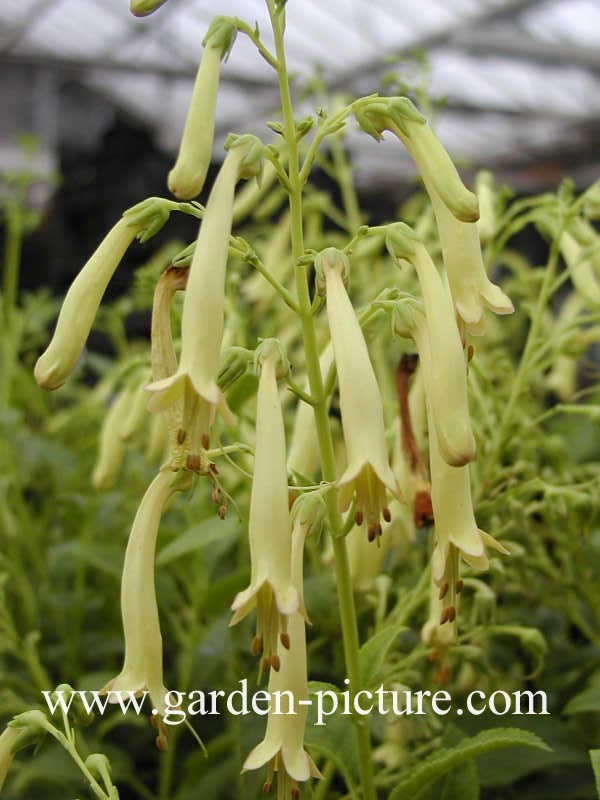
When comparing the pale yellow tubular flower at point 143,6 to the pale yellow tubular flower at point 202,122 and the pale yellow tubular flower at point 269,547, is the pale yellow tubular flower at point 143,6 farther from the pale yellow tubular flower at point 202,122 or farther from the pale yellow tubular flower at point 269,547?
the pale yellow tubular flower at point 269,547

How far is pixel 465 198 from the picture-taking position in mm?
→ 477

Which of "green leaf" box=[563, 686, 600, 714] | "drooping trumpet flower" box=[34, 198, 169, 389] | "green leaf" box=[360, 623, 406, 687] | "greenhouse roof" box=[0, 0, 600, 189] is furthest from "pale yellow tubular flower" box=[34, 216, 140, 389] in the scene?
"greenhouse roof" box=[0, 0, 600, 189]

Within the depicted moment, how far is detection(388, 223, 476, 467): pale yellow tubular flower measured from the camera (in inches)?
17.6

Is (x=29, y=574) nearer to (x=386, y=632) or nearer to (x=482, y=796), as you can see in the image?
(x=482, y=796)

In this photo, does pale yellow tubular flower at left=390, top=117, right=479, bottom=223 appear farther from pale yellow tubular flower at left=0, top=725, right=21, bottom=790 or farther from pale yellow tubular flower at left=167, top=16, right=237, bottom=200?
pale yellow tubular flower at left=0, top=725, right=21, bottom=790

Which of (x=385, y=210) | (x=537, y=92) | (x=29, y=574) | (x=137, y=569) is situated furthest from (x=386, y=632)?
(x=537, y=92)

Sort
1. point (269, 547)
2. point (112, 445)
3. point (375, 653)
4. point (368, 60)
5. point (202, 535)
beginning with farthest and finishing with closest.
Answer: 1. point (368, 60)
2. point (112, 445)
3. point (202, 535)
4. point (375, 653)
5. point (269, 547)

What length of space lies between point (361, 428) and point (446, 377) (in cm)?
5

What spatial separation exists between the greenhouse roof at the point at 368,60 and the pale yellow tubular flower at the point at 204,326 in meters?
5.39

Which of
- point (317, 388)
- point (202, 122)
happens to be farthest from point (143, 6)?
point (317, 388)

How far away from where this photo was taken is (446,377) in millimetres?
460

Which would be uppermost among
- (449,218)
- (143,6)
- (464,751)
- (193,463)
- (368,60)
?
(368,60)

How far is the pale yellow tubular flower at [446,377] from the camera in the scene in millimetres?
447

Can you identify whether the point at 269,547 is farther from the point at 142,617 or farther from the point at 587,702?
the point at 587,702
